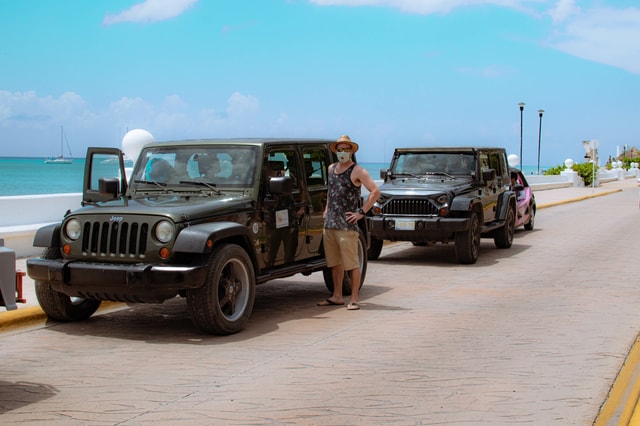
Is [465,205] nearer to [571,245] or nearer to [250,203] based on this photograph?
[571,245]

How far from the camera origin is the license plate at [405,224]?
45.3 feet

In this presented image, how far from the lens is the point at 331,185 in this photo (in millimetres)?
9531

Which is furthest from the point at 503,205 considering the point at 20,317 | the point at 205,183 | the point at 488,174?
the point at 20,317

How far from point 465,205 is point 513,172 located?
6.69 m

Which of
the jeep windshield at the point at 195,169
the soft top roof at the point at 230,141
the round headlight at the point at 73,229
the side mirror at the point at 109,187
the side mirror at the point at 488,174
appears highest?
the soft top roof at the point at 230,141

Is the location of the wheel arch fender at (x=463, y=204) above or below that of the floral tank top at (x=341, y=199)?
below

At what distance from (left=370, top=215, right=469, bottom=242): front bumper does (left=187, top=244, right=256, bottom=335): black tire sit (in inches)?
225

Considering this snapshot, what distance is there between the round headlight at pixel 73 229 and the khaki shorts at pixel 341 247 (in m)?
2.79

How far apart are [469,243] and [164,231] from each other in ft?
23.4

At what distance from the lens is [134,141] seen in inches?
679

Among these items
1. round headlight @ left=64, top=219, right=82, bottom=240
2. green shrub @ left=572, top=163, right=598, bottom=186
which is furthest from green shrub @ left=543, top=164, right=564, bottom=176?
round headlight @ left=64, top=219, right=82, bottom=240

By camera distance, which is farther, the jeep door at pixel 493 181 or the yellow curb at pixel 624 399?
the jeep door at pixel 493 181

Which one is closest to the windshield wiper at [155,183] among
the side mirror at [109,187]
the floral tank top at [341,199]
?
the side mirror at [109,187]

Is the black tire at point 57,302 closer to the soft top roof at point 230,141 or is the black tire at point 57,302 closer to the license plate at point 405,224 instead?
the soft top roof at point 230,141
